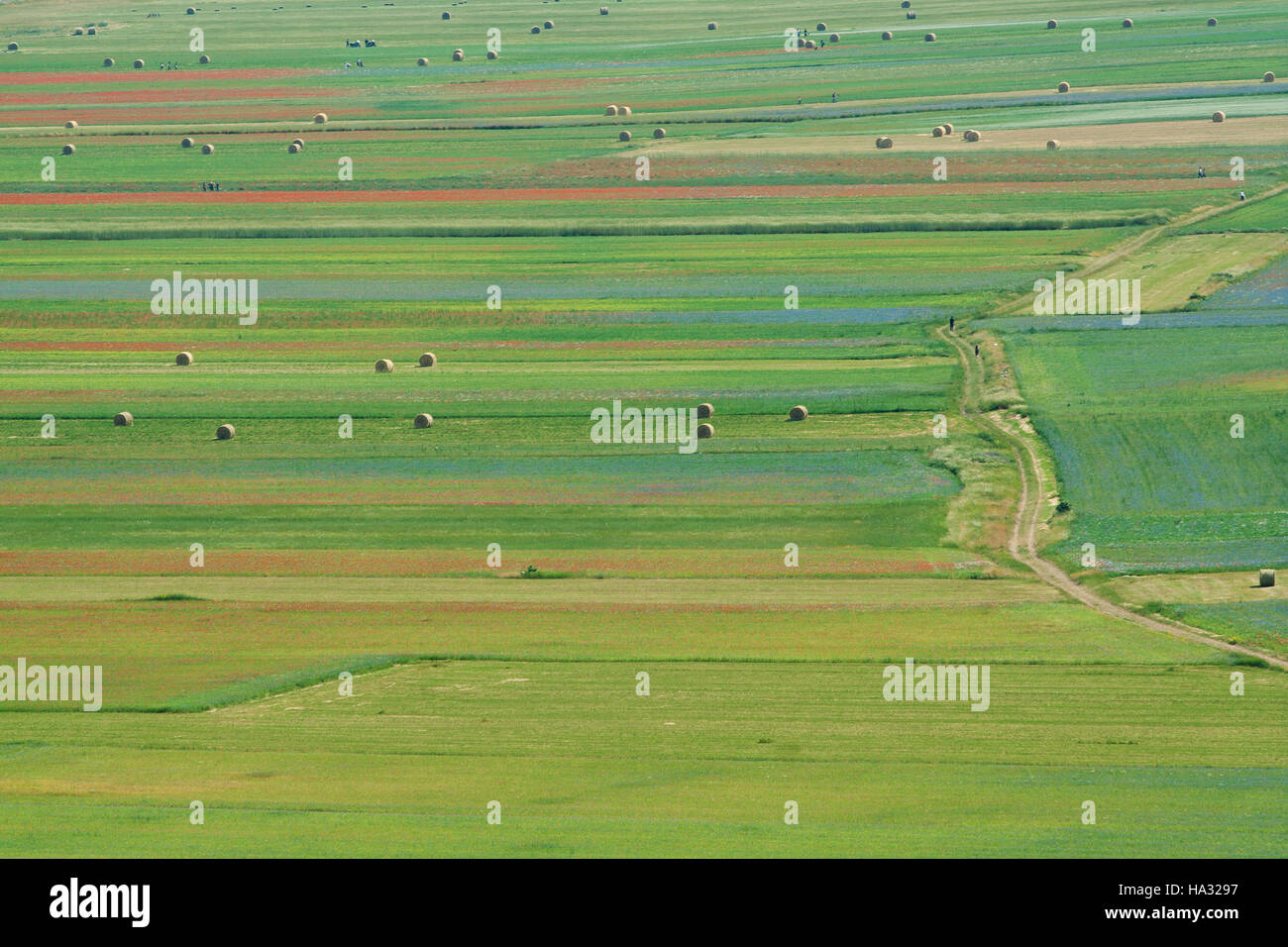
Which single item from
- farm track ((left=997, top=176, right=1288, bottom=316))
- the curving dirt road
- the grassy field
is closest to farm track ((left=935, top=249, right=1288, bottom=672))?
the curving dirt road

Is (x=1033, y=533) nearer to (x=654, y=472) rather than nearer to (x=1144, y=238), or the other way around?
(x=654, y=472)

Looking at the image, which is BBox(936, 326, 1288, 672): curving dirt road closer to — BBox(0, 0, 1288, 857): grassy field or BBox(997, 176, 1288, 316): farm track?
BBox(0, 0, 1288, 857): grassy field

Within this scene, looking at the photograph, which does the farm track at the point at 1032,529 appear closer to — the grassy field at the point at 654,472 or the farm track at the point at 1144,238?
the grassy field at the point at 654,472

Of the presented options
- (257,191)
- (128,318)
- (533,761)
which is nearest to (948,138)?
(257,191)

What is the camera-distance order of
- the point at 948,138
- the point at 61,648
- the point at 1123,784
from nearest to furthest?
the point at 1123,784, the point at 61,648, the point at 948,138

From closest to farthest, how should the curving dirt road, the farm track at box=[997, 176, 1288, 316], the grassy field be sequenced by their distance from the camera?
the grassy field → the curving dirt road → the farm track at box=[997, 176, 1288, 316]

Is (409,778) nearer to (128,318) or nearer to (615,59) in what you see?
(128,318)
